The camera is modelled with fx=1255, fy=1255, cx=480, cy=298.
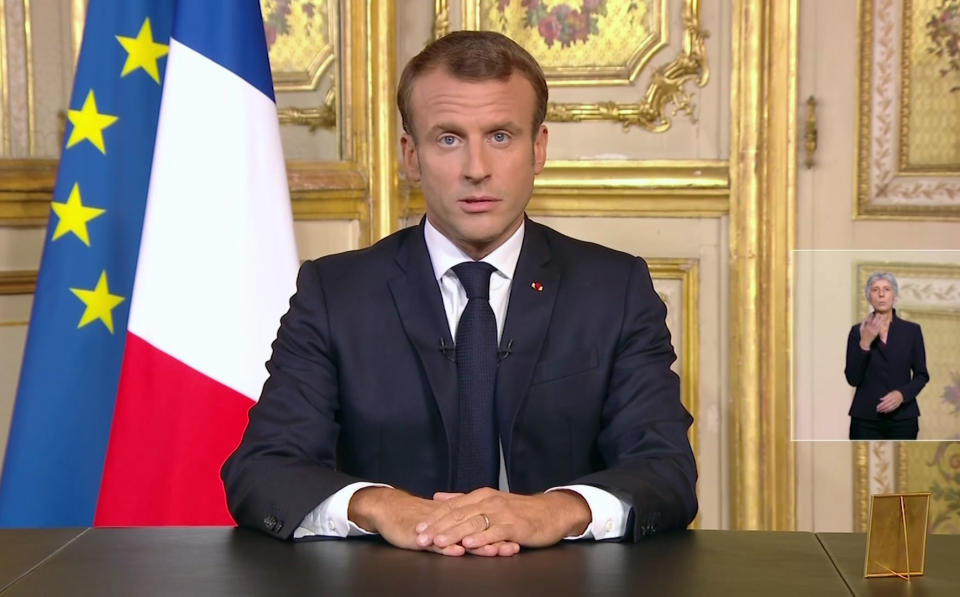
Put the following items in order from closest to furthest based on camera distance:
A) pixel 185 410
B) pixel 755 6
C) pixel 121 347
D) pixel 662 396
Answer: pixel 662 396, pixel 185 410, pixel 121 347, pixel 755 6

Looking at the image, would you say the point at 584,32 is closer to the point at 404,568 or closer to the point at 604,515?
the point at 604,515

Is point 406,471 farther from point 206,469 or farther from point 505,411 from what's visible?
point 206,469

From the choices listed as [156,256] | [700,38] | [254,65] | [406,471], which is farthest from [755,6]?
[406,471]

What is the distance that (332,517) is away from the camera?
168cm

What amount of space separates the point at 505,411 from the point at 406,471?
195 millimetres

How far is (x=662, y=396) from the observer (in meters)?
2.03

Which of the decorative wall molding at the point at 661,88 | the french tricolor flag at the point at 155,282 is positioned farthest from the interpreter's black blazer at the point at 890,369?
the french tricolor flag at the point at 155,282

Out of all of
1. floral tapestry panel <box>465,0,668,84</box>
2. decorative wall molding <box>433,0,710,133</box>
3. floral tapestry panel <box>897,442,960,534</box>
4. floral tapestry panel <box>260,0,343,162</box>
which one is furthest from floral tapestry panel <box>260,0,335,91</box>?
floral tapestry panel <box>897,442,960,534</box>

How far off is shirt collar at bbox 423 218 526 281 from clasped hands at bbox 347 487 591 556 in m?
0.56

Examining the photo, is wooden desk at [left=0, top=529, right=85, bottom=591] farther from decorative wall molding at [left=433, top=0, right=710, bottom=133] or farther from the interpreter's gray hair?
decorative wall molding at [left=433, top=0, right=710, bottom=133]

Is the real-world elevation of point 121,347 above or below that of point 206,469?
above

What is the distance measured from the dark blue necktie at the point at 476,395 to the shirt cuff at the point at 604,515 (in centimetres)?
38

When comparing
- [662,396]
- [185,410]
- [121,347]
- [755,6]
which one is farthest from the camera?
[755,6]

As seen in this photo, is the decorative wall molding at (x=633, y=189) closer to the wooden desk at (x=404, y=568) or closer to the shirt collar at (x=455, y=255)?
the shirt collar at (x=455, y=255)
